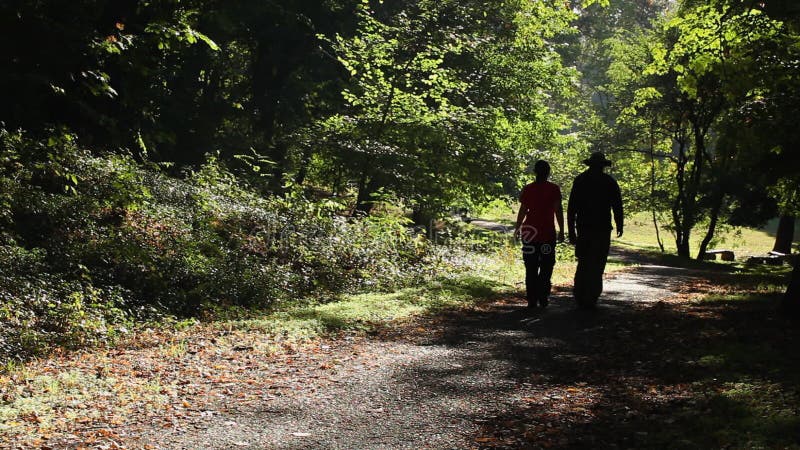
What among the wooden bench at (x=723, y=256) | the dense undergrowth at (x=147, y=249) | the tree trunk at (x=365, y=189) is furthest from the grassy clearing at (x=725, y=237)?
the dense undergrowth at (x=147, y=249)

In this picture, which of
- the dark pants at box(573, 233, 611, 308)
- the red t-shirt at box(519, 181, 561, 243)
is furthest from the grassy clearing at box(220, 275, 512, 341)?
the dark pants at box(573, 233, 611, 308)

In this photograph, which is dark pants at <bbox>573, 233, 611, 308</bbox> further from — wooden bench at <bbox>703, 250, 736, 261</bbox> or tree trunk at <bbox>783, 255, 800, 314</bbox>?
wooden bench at <bbox>703, 250, 736, 261</bbox>

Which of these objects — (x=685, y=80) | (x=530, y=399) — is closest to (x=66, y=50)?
(x=530, y=399)

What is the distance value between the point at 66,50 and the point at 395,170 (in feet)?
32.7

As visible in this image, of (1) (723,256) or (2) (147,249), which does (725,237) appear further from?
(2) (147,249)

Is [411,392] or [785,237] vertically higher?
[785,237]

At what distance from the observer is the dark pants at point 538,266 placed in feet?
34.1

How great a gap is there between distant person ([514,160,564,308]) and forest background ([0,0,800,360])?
3.38m

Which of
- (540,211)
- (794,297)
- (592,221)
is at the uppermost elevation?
(540,211)

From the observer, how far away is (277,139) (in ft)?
81.3

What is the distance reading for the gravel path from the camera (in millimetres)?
5156

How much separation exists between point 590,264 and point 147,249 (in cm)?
705

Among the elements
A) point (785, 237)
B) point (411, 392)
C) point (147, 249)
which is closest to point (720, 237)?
point (785, 237)

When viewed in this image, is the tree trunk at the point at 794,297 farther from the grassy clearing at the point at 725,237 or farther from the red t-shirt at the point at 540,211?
the grassy clearing at the point at 725,237
